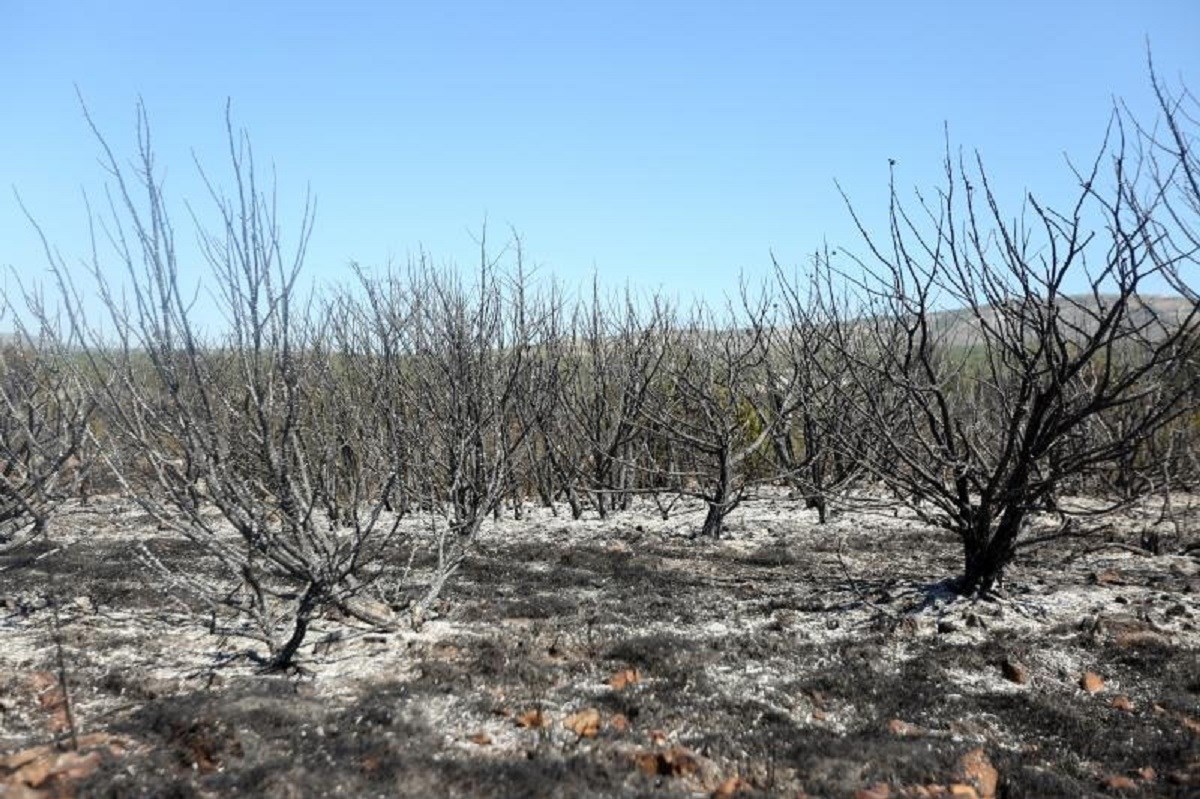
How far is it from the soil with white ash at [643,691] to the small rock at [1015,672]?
0.01 m

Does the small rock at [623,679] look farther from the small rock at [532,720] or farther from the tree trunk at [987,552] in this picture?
the tree trunk at [987,552]

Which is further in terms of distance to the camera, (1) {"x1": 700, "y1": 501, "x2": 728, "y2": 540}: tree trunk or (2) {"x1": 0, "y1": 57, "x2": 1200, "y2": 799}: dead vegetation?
(1) {"x1": 700, "y1": 501, "x2": 728, "y2": 540}: tree trunk

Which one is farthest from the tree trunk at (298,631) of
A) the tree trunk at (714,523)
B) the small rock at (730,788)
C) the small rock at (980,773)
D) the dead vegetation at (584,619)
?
the tree trunk at (714,523)

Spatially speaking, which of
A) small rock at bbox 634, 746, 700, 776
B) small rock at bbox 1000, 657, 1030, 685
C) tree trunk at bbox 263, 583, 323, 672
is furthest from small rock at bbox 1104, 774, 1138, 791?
tree trunk at bbox 263, 583, 323, 672

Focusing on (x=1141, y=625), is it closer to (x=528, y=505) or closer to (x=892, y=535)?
(x=892, y=535)

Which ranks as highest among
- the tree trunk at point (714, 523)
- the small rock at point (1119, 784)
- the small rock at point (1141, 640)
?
the tree trunk at point (714, 523)

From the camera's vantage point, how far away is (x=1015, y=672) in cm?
403

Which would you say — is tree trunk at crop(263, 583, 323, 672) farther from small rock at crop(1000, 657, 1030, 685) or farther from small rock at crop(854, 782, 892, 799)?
small rock at crop(1000, 657, 1030, 685)

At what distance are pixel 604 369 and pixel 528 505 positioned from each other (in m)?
1.83

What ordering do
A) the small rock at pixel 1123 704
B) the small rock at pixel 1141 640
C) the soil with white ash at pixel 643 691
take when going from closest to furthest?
the soil with white ash at pixel 643 691 < the small rock at pixel 1123 704 < the small rock at pixel 1141 640

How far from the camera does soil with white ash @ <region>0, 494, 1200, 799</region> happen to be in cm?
294

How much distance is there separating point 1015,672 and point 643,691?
5.42 feet

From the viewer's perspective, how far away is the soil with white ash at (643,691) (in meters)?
2.94

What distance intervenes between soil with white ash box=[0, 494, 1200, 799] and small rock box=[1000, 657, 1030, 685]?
0.04 ft
